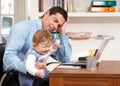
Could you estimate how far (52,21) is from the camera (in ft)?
7.11

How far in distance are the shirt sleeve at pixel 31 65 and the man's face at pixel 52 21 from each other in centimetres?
41

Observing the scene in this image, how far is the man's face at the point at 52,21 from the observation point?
2167mm

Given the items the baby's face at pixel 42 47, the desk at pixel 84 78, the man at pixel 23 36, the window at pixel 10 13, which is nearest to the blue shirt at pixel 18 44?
the man at pixel 23 36

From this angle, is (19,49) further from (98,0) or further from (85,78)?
(98,0)

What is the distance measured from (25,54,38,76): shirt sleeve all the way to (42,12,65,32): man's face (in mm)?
408

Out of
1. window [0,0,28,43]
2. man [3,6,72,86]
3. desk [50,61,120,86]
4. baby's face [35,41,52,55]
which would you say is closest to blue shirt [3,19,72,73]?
man [3,6,72,86]

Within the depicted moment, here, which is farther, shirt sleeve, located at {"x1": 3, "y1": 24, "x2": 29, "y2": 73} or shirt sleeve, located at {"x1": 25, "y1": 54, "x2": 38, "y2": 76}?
shirt sleeve, located at {"x1": 3, "y1": 24, "x2": 29, "y2": 73}

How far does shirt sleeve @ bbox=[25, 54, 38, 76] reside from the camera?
71.3 inches

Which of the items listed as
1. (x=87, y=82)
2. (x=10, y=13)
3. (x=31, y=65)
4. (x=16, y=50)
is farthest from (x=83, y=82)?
(x=10, y=13)

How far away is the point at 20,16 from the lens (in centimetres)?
407

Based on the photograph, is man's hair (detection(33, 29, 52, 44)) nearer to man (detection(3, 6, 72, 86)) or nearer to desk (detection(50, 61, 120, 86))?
man (detection(3, 6, 72, 86))

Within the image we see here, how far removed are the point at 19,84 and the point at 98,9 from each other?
1.64 m

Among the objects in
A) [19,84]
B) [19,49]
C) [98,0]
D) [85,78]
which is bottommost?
[19,84]

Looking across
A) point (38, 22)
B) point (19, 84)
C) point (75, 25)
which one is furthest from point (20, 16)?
point (19, 84)
